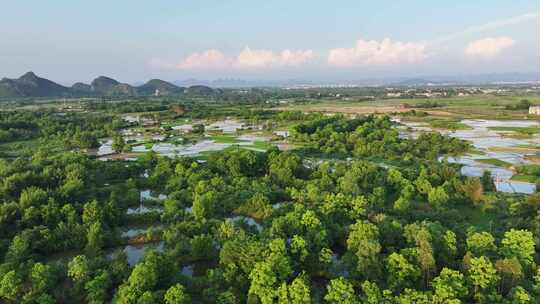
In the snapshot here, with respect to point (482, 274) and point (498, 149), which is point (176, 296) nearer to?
point (482, 274)

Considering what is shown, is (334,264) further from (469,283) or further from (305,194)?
(305,194)

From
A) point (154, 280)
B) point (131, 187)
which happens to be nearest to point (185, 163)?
point (131, 187)

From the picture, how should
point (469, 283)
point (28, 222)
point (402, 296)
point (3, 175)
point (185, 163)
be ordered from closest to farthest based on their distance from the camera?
point (402, 296), point (469, 283), point (28, 222), point (3, 175), point (185, 163)

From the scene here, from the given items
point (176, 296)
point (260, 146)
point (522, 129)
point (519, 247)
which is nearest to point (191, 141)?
point (260, 146)

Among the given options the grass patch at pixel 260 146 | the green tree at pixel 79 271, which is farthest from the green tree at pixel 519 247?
the grass patch at pixel 260 146

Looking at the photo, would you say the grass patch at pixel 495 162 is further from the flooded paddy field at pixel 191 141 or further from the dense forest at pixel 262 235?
the flooded paddy field at pixel 191 141

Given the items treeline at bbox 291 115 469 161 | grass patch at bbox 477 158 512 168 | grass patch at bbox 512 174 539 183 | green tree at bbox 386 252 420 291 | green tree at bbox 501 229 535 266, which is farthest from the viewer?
treeline at bbox 291 115 469 161

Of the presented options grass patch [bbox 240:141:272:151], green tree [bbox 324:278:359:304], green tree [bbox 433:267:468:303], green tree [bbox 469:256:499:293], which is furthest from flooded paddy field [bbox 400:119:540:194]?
green tree [bbox 324:278:359:304]

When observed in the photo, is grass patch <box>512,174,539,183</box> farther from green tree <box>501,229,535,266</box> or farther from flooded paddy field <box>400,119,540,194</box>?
green tree <box>501,229,535,266</box>
